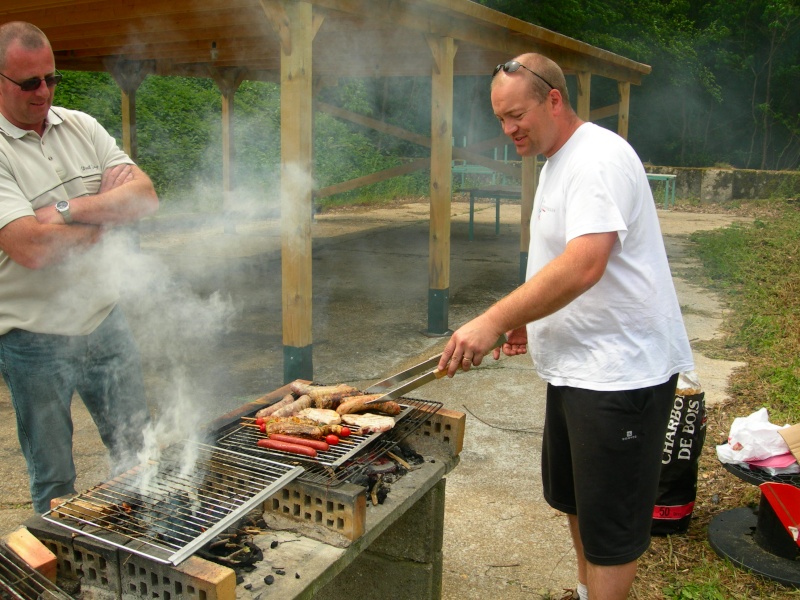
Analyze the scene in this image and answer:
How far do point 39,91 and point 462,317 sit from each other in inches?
209

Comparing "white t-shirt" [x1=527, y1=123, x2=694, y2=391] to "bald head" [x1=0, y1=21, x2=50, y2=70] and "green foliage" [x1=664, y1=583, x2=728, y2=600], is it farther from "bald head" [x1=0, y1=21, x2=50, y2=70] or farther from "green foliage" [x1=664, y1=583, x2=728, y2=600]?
"bald head" [x1=0, y1=21, x2=50, y2=70]

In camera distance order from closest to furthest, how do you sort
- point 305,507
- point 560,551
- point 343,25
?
point 305,507, point 560,551, point 343,25

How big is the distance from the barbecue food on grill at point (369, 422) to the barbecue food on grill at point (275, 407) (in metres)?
0.29

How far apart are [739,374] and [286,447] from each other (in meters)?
4.36

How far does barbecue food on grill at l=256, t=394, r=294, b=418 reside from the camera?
278 centimetres

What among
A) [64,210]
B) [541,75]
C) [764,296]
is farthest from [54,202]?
[764,296]

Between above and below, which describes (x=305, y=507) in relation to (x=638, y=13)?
below

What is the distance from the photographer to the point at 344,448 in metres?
2.48

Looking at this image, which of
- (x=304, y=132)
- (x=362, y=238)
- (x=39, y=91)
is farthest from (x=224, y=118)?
(x=39, y=91)

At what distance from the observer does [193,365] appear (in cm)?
596

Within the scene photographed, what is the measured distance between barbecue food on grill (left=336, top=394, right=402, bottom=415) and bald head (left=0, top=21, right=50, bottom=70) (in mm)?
1642

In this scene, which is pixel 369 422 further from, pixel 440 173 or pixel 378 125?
pixel 378 125

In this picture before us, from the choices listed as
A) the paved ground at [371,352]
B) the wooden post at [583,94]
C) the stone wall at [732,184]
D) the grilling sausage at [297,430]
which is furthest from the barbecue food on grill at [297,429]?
the stone wall at [732,184]

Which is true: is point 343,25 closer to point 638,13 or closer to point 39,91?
point 39,91
